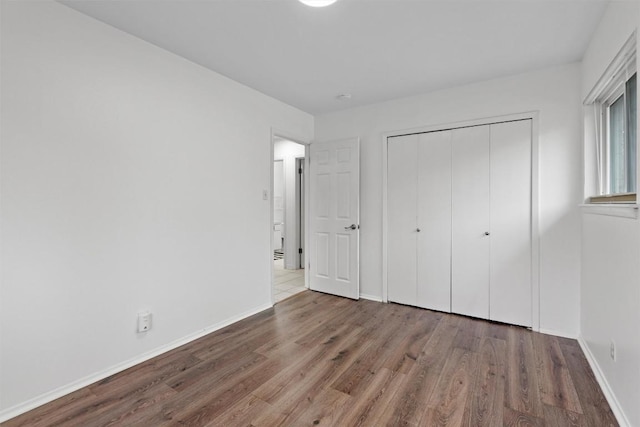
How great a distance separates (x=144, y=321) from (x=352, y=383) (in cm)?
163

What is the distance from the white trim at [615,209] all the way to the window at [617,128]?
0.05 meters

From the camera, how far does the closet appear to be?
9.45ft

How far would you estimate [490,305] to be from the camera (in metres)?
3.03

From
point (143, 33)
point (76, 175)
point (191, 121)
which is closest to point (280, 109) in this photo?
point (191, 121)

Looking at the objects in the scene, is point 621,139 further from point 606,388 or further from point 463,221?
point 606,388

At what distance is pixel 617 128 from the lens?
2.19 meters

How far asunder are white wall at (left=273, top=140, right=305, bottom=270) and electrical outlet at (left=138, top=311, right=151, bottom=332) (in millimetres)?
3368

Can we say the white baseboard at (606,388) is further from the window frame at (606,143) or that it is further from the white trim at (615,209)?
the window frame at (606,143)

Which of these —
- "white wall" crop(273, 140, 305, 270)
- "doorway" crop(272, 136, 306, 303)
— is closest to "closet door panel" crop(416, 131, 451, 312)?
"doorway" crop(272, 136, 306, 303)

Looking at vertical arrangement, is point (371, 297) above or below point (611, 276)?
below

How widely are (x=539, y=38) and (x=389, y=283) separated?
2.71 m

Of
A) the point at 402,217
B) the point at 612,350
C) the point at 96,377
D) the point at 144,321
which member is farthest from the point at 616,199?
the point at 96,377

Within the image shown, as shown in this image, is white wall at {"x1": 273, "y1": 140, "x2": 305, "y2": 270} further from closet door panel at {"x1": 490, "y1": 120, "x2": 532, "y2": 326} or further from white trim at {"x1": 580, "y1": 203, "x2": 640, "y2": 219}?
white trim at {"x1": 580, "y1": 203, "x2": 640, "y2": 219}

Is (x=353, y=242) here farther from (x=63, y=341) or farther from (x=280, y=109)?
(x=63, y=341)
